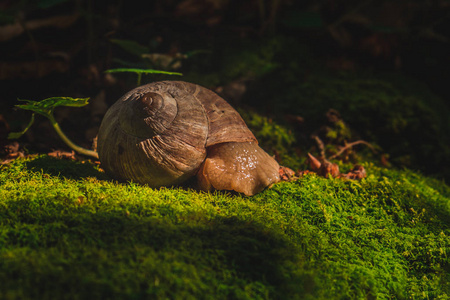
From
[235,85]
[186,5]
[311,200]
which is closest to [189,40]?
[186,5]

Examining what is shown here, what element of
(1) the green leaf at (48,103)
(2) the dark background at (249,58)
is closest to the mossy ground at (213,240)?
(1) the green leaf at (48,103)

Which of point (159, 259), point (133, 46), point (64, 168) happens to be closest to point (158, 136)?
point (64, 168)

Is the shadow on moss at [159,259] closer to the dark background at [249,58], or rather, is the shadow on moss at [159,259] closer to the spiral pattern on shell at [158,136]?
the spiral pattern on shell at [158,136]

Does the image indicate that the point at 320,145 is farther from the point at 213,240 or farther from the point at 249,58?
the point at 213,240

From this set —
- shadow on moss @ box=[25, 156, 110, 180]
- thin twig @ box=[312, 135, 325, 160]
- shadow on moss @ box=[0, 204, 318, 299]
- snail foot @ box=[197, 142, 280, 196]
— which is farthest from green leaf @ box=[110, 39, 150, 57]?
shadow on moss @ box=[0, 204, 318, 299]

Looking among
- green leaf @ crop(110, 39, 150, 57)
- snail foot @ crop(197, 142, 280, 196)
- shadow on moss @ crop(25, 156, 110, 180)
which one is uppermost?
green leaf @ crop(110, 39, 150, 57)

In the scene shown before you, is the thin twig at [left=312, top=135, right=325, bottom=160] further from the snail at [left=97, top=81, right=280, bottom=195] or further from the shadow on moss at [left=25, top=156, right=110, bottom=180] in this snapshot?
the shadow on moss at [left=25, top=156, right=110, bottom=180]
